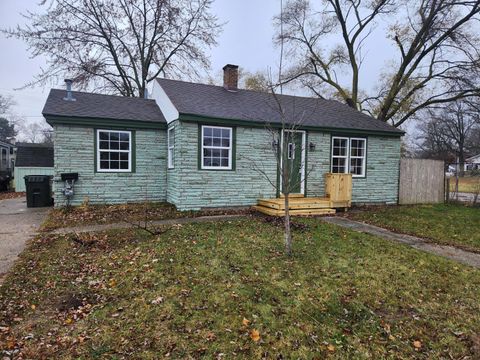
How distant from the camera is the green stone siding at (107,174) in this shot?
9.18 meters

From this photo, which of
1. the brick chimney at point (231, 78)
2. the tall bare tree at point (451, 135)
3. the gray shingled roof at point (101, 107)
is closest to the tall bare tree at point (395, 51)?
the brick chimney at point (231, 78)

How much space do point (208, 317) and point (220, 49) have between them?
66.3ft

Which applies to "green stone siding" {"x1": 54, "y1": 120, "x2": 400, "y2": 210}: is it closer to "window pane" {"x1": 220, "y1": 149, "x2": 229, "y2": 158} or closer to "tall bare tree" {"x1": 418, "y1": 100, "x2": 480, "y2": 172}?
"window pane" {"x1": 220, "y1": 149, "x2": 229, "y2": 158}

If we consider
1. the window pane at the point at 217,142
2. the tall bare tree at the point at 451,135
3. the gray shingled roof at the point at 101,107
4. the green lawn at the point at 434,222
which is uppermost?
the tall bare tree at the point at 451,135

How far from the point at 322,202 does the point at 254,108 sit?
4.21 metres

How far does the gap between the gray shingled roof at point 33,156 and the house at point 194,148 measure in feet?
26.8

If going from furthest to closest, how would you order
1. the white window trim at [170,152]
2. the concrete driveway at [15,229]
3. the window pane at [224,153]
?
1. the white window trim at [170,152]
2. the window pane at [224,153]
3. the concrete driveway at [15,229]

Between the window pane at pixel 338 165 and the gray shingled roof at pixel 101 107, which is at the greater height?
the gray shingled roof at pixel 101 107

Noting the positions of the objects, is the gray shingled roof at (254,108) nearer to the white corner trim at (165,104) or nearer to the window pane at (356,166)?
the white corner trim at (165,104)

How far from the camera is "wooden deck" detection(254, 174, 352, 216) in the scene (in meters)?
9.02

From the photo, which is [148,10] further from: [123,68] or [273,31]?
[273,31]

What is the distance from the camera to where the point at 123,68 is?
63.6 feet

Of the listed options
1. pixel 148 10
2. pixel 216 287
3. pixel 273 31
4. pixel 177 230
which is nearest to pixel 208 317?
pixel 216 287

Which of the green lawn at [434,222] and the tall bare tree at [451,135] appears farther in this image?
the tall bare tree at [451,135]
